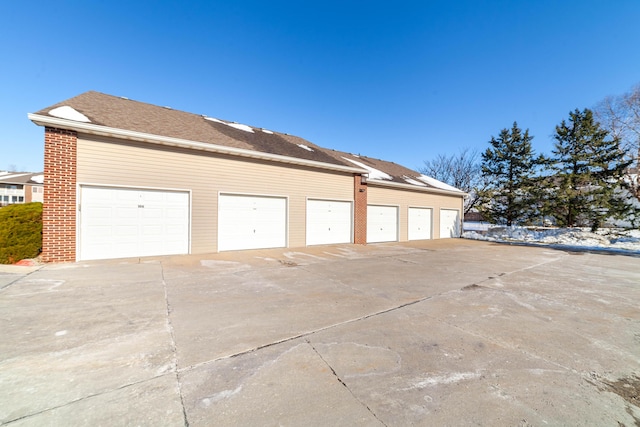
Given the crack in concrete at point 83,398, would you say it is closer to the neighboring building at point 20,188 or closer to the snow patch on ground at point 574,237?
the snow patch on ground at point 574,237

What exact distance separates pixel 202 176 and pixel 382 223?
9.13m

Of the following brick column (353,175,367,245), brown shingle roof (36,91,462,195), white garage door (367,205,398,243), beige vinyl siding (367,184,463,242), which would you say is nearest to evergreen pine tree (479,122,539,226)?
beige vinyl siding (367,184,463,242)

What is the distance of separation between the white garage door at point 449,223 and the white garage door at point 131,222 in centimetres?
1525

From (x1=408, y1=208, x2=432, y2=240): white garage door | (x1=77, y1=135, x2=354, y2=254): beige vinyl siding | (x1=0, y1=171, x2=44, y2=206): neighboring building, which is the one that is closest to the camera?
(x1=77, y1=135, x2=354, y2=254): beige vinyl siding

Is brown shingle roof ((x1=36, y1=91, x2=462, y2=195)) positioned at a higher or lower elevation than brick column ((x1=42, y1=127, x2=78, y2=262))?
higher

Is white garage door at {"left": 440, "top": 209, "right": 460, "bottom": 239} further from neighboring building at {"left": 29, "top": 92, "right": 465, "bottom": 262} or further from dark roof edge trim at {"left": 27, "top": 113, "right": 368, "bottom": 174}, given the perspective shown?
dark roof edge trim at {"left": 27, "top": 113, "right": 368, "bottom": 174}

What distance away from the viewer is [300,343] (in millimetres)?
2912

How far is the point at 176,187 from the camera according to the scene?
8352 millimetres

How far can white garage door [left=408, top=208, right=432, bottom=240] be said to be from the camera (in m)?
15.4

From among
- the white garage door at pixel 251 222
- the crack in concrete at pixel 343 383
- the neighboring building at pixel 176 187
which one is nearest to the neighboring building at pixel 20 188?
the neighboring building at pixel 176 187

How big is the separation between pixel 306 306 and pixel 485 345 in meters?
2.39

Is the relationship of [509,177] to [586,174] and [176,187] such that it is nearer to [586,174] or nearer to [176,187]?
[586,174]

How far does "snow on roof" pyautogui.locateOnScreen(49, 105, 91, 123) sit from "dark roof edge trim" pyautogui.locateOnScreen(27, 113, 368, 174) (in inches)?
7.7

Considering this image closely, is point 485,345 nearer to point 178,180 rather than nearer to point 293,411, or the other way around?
point 293,411
